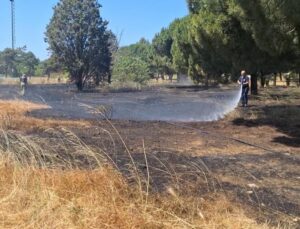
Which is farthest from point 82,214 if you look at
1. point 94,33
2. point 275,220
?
point 94,33

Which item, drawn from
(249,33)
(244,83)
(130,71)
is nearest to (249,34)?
(249,33)

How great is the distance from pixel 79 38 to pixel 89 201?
5393 centimetres

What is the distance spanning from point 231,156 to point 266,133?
18.7ft

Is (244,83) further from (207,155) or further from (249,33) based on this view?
(207,155)

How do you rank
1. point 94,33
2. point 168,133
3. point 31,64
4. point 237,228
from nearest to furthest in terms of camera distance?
point 237,228, point 168,133, point 94,33, point 31,64

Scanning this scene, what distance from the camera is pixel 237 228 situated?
540 centimetres

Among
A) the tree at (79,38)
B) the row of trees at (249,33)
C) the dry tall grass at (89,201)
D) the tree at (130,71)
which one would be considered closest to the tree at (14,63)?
the tree at (130,71)

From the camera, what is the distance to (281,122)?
20109 mm

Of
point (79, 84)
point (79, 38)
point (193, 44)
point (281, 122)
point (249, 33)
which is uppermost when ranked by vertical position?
point (79, 38)

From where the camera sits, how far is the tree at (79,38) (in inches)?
2301

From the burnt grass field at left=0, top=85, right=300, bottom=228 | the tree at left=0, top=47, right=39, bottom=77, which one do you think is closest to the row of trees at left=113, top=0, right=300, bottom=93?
the burnt grass field at left=0, top=85, right=300, bottom=228

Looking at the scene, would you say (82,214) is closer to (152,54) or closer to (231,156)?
(231,156)

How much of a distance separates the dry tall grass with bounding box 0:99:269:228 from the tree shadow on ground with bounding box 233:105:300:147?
8980 millimetres

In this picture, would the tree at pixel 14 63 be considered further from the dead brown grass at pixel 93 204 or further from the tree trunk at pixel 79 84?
the dead brown grass at pixel 93 204
